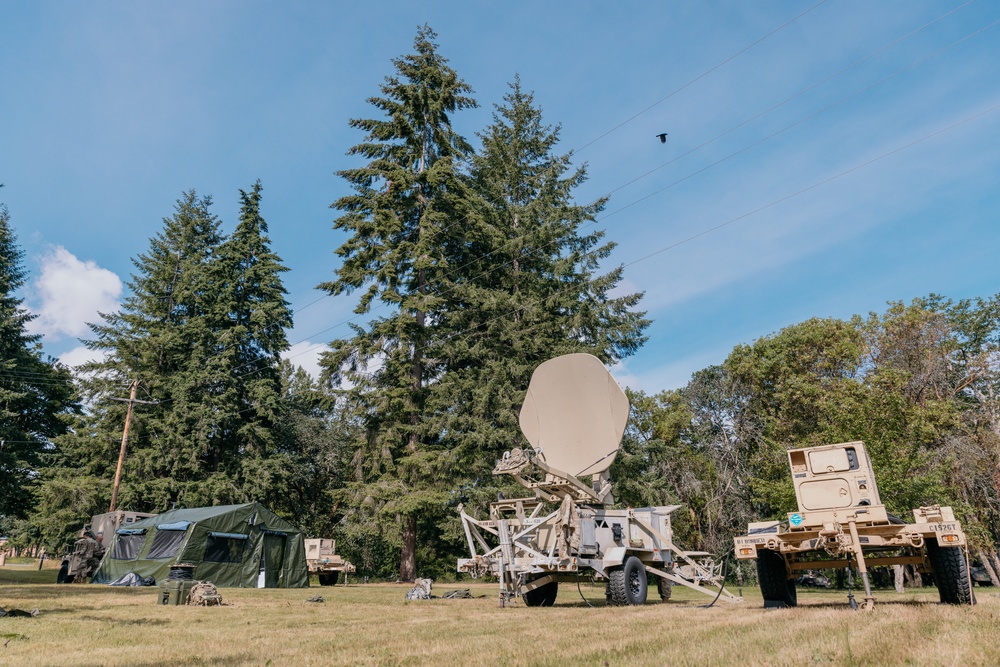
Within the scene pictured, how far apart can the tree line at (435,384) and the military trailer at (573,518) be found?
1160 centimetres

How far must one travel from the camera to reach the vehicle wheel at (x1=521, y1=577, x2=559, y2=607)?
12.8 meters

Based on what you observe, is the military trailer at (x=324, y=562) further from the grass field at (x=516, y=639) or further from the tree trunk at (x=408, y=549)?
the grass field at (x=516, y=639)

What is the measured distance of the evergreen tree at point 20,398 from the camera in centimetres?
3766

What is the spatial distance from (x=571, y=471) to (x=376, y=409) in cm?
1657

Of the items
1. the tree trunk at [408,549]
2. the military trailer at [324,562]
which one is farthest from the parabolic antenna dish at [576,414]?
the military trailer at [324,562]

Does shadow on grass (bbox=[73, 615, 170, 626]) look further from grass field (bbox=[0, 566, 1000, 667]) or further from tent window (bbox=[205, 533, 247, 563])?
tent window (bbox=[205, 533, 247, 563])

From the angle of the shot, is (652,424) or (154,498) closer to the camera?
(154,498)

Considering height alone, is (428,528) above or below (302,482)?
below

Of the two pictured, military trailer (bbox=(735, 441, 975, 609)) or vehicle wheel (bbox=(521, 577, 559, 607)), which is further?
vehicle wheel (bbox=(521, 577, 559, 607))

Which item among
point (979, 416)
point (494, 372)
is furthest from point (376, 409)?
point (979, 416)

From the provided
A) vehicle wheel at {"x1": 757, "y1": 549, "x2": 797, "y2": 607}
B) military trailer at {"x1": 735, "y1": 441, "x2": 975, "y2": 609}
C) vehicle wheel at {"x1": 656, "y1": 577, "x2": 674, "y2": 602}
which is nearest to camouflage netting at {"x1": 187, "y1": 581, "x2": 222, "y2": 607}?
vehicle wheel at {"x1": 656, "y1": 577, "x2": 674, "y2": 602}

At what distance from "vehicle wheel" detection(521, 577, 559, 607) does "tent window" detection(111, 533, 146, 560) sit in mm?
15741

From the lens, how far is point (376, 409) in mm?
28609

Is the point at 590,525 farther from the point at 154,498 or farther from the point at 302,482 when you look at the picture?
the point at 302,482
